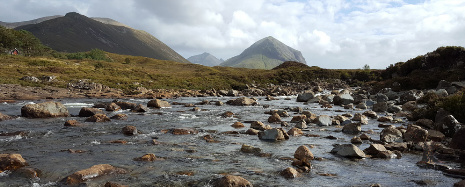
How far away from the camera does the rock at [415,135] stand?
1417cm

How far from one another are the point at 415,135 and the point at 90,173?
573 inches

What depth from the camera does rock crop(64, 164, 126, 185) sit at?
28.3 ft

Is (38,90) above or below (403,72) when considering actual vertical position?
below

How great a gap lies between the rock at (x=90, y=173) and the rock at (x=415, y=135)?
13.4 m

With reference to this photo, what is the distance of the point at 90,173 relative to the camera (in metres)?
9.09

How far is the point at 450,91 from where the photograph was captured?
3250cm

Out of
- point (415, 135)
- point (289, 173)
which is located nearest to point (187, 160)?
point (289, 173)

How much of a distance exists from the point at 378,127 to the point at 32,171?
770 inches

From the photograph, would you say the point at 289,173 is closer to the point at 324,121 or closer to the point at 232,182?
the point at 232,182

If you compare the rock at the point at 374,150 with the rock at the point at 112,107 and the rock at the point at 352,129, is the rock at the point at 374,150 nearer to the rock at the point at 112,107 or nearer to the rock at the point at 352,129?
the rock at the point at 352,129

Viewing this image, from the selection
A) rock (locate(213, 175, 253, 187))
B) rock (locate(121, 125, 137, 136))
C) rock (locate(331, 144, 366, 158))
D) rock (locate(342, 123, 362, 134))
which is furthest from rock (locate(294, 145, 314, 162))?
rock (locate(121, 125, 137, 136))

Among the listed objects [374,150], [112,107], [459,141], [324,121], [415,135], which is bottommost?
[112,107]

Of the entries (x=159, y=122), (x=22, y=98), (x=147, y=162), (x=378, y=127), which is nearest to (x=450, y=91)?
(x=378, y=127)

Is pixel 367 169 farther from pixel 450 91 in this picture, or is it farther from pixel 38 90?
pixel 38 90
